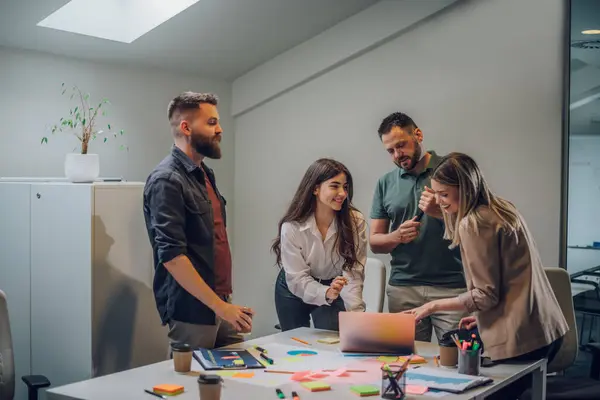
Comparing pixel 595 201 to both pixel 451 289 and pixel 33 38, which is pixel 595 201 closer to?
pixel 451 289

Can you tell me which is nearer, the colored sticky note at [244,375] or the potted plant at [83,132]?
the colored sticky note at [244,375]

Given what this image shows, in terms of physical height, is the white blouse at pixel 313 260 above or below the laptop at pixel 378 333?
above

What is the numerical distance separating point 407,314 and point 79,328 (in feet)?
5.08

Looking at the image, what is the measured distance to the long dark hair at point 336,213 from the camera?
10.6 ft

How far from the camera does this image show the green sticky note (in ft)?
7.27

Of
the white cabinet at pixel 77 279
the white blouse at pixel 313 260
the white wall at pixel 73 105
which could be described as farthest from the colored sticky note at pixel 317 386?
the white wall at pixel 73 105

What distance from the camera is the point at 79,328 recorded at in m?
3.27

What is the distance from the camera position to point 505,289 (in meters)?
2.56

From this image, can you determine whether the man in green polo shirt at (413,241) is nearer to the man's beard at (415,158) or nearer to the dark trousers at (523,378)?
the man's beard at (415,158)

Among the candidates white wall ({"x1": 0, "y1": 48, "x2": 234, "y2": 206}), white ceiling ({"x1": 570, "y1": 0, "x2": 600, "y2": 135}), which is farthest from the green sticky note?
white wall ({"x1": 0, "y1": 48, "x2": 234, "y2": 206})

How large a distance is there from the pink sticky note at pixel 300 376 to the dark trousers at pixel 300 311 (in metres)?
0.85

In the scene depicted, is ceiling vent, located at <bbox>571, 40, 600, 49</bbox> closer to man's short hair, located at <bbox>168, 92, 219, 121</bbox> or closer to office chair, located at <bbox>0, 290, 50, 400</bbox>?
man's short hair, located at <bbox>168, 92, 219, 121</bbox>

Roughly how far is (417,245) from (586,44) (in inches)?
62.8

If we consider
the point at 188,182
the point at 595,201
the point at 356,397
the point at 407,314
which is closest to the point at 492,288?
the point at 407,314
